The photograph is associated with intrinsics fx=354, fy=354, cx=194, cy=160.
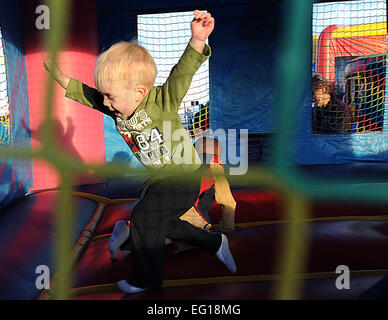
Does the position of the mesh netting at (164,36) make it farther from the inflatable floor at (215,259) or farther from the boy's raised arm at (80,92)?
the boy's raised arm at (80,92)

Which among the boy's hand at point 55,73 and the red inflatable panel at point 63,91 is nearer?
the boy's hand at point 55,73

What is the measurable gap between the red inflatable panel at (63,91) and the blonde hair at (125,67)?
4.32ft

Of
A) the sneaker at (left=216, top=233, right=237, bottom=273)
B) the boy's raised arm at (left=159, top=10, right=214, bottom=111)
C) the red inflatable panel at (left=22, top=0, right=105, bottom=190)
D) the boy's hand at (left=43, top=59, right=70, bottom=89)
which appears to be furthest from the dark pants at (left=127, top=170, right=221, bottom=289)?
the red inflatable panel at (left=22, top=0, right=105, bottom=190)

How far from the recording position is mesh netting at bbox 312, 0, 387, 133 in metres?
2.78

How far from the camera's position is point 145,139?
2.84ft

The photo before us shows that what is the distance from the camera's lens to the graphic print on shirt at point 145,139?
0.85 metres

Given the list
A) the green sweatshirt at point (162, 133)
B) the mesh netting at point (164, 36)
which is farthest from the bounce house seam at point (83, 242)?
the mesh netting at point (164, 36)

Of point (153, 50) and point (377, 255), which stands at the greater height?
point (153, 50)

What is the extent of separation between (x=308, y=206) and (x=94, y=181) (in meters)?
1.28

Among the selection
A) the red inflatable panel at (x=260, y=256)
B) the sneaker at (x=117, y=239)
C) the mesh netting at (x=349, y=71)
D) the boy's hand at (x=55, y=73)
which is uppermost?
the mesh netting at (x=349, y=71)

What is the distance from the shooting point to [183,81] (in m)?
0.76
